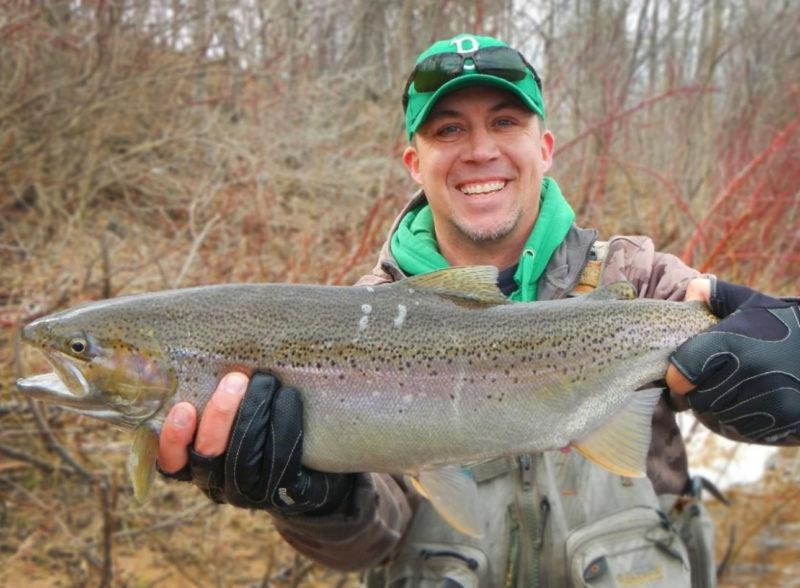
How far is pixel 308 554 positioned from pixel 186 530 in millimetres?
2712

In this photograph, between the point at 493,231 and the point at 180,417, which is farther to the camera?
the point at 493,231

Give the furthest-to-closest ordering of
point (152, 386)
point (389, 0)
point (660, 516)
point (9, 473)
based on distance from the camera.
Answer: point (389, 0) < point (9, 473) < point (660, 516) < point (152, 386)

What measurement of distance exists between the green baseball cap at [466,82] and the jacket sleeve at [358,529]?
4.78ft

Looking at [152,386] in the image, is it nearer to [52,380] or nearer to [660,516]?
[52,380]

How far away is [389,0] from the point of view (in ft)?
41.0

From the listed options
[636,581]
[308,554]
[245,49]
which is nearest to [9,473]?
[308,554]

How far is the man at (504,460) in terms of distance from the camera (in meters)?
2.35

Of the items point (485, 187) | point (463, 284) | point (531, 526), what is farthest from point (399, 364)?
point (485, 187)

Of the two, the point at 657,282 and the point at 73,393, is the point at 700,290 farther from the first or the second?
the point at 73,393

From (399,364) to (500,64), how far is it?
4.49 ft

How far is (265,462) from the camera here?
7.75 feet

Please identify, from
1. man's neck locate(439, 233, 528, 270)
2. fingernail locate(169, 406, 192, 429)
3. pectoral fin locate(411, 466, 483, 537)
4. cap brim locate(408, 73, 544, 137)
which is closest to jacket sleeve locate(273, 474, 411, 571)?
pectoral fin locate(411, 466, 483, 537)

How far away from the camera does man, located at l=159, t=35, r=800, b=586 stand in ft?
7.71

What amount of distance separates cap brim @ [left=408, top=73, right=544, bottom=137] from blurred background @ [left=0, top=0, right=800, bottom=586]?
8.07 ft
